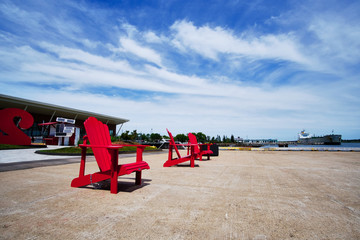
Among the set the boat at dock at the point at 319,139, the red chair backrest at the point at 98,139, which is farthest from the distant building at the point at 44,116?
the boat at dock at the point at 319,139

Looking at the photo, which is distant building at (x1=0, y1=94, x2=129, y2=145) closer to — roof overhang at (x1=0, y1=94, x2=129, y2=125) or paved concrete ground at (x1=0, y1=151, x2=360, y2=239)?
roof overhang at (x1=0, y1=94, x2=129, y2=125)

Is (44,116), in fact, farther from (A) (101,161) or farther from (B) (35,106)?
(A) (101,161)

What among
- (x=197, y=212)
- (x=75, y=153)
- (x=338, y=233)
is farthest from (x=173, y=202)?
(x=75, y=153)

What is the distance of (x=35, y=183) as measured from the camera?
15.4 ft

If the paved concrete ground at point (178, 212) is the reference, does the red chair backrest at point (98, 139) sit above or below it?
above

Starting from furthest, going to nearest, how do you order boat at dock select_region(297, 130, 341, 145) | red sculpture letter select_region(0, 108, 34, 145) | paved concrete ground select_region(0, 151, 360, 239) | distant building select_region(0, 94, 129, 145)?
1. boat at dock select_region(297, 130, 341, 145)
2. distant building select_region(0, 94, 129, 145)
3. red sculpture letter select_region(0, 108, 34, 145)
4. paved concrete ground select_region(0, 151, 360, 239)

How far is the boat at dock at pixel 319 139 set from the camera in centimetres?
14250

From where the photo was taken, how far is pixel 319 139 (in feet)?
518

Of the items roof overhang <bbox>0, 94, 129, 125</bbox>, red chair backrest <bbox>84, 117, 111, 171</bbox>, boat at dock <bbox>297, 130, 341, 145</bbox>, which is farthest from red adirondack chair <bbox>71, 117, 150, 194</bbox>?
boat at dock <bbox>297, 130, 341, 145</bbox>

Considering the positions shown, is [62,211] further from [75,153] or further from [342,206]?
[75,153]

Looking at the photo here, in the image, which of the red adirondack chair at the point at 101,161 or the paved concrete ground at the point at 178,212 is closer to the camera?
the paved concrete ground at the point at 178,212

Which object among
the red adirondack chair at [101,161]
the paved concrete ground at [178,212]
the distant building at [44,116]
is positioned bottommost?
the paved concrete ground at [178,212]

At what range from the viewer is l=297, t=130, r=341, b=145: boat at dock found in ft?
468

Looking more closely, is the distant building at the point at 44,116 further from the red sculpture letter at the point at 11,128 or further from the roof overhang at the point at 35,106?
the red sculpture letter at the point at 11,128
